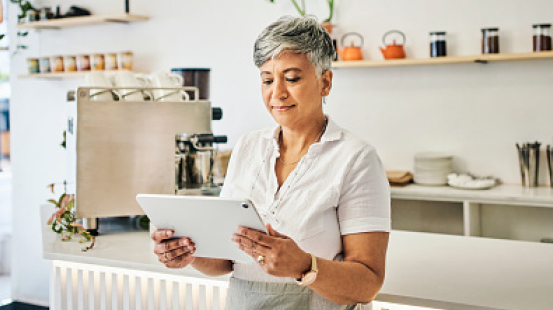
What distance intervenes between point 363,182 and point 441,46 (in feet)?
8.54

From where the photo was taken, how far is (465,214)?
3.62 m

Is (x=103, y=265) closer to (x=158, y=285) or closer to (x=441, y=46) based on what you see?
(x=158, y=285)

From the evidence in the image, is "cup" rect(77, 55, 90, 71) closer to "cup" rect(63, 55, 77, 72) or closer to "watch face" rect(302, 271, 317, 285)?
"cup" rect(63, 55, 77, 72)

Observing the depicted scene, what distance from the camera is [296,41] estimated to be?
4.99 ft

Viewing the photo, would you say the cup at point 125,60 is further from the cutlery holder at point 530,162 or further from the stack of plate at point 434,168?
the cutlery holder at point 530,162

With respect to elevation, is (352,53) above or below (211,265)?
above

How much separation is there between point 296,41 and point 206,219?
459 millimetres

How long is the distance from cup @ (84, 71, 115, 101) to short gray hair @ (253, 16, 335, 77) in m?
1.16

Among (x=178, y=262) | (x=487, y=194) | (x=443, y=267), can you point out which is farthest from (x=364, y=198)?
(x=487, y=194)

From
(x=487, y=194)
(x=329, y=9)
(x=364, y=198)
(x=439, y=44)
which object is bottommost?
(x=487, y=194)

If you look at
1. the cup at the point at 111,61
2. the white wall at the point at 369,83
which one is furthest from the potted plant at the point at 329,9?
the cup at the point at 111,61

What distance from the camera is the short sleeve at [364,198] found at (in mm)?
1475

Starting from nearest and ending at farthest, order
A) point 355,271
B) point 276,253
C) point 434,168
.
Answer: point 276,253 < point 355,271 < point 434,168

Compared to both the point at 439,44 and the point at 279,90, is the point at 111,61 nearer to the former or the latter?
the point at 439,44
